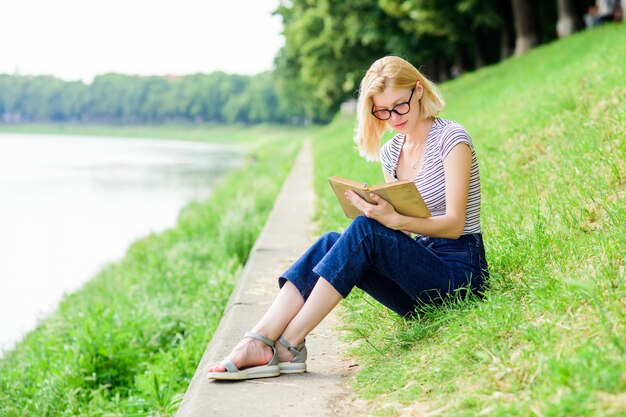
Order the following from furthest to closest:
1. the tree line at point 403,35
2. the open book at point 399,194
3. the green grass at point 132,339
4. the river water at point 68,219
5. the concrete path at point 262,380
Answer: the tree line at point 403,35 → the river water at point 68,219 → the green grass at point 132,339 → the open book at point 399,194 → the concrete path at point 262,380

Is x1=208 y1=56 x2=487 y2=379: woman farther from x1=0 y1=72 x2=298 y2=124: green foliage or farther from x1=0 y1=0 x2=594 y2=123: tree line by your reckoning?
x1=0 y1=72 x2=298 y2=124: green foliage

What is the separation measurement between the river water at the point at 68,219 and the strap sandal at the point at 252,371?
16.5ft

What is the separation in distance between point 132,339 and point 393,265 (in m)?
3.27

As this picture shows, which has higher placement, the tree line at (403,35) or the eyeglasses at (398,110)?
the tree line at (403,35)

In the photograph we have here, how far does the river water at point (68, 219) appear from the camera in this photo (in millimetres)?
11484

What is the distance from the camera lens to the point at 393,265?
3613mm

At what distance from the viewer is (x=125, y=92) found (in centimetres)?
14312

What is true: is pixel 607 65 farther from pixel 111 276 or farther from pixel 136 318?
pixel 111 276

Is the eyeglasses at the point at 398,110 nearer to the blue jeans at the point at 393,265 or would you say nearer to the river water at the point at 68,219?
the blue jeans at the point at 393,265

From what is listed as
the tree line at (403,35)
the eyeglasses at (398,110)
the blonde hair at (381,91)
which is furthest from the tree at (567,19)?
the eyeglasses at (398,110)

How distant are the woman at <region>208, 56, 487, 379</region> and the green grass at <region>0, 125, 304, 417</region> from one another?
1.03 meters

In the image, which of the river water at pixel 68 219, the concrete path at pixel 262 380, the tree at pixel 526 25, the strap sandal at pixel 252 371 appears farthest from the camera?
the tree at pixel 526 25

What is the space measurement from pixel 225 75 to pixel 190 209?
125070 millimetres

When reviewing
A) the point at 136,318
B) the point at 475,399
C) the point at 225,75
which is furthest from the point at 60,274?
the point at 225,75
